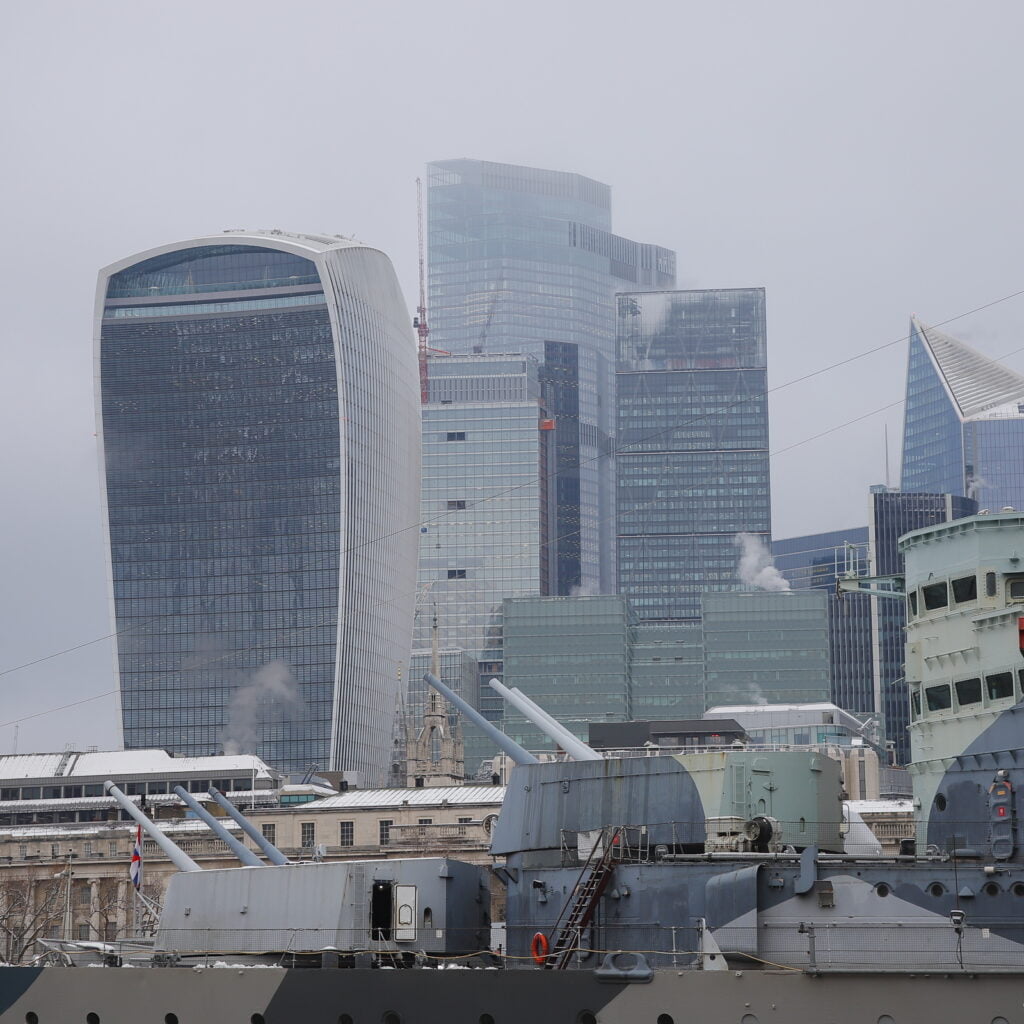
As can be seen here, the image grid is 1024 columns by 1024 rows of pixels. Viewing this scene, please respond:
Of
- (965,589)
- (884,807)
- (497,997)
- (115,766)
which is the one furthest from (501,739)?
(115,766)

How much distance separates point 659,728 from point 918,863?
→ 12329cm

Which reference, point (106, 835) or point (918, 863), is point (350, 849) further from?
point (918, 863)

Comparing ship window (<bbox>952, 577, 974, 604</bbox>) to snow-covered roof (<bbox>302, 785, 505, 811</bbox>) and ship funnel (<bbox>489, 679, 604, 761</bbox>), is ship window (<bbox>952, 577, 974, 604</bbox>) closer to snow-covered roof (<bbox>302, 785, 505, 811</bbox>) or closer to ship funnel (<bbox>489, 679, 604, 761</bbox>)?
ship funnel (<bbox>489, 679, 604, 761</bbox>)

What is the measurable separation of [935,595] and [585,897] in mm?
8616

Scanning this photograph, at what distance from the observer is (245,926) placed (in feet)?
113

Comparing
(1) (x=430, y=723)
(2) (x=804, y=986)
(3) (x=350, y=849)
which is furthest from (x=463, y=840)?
(2) (x=804, y=986)

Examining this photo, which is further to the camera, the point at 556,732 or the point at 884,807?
the point at 884,807

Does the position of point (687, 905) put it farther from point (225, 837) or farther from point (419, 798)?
point (419, 798)

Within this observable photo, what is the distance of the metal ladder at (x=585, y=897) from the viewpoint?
30.5 metres

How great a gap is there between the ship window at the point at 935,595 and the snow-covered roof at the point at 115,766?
11619cm

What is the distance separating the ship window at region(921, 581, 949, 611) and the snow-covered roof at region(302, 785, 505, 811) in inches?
3112

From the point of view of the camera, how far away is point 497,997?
29016 mm

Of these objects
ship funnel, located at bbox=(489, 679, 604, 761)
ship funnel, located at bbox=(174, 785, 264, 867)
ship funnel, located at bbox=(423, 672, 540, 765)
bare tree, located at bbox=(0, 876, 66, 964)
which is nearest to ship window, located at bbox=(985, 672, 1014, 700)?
ship funnel, located at bbox=(489, 679, 604, 761)

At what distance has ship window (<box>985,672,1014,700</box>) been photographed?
100 ft
